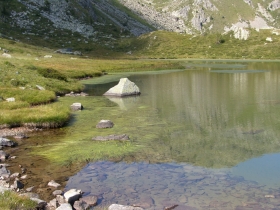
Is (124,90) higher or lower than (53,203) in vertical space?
higher

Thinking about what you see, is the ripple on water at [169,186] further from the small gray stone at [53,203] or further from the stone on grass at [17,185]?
the stone on grass at [17,185]

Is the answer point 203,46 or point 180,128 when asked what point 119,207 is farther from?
point 203,46

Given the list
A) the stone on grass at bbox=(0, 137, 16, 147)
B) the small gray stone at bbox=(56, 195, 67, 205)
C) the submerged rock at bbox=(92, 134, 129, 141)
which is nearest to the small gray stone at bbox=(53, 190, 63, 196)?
the small gray stone at bbox=(56, 195, 67, 205)

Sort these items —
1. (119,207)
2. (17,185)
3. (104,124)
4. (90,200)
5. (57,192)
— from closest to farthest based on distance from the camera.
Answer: (119,207) → (90,200) → (57,192) → (17,185) → (104,124)

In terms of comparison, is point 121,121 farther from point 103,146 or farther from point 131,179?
point 131,179

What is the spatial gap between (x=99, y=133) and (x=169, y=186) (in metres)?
10.3

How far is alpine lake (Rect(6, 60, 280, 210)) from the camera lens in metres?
13.9

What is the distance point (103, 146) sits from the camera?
68.1 feet

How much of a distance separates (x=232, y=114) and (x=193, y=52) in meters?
129

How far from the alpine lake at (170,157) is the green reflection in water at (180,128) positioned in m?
0.06

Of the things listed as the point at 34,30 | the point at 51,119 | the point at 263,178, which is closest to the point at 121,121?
the point at 51,119

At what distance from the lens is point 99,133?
24.1 meters

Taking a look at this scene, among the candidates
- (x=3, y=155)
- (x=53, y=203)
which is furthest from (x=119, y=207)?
(x=3, y=155)

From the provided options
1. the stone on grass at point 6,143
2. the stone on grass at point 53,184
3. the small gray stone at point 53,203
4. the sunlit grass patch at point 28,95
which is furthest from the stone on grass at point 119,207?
the sunlit grass patch at point 28,95
